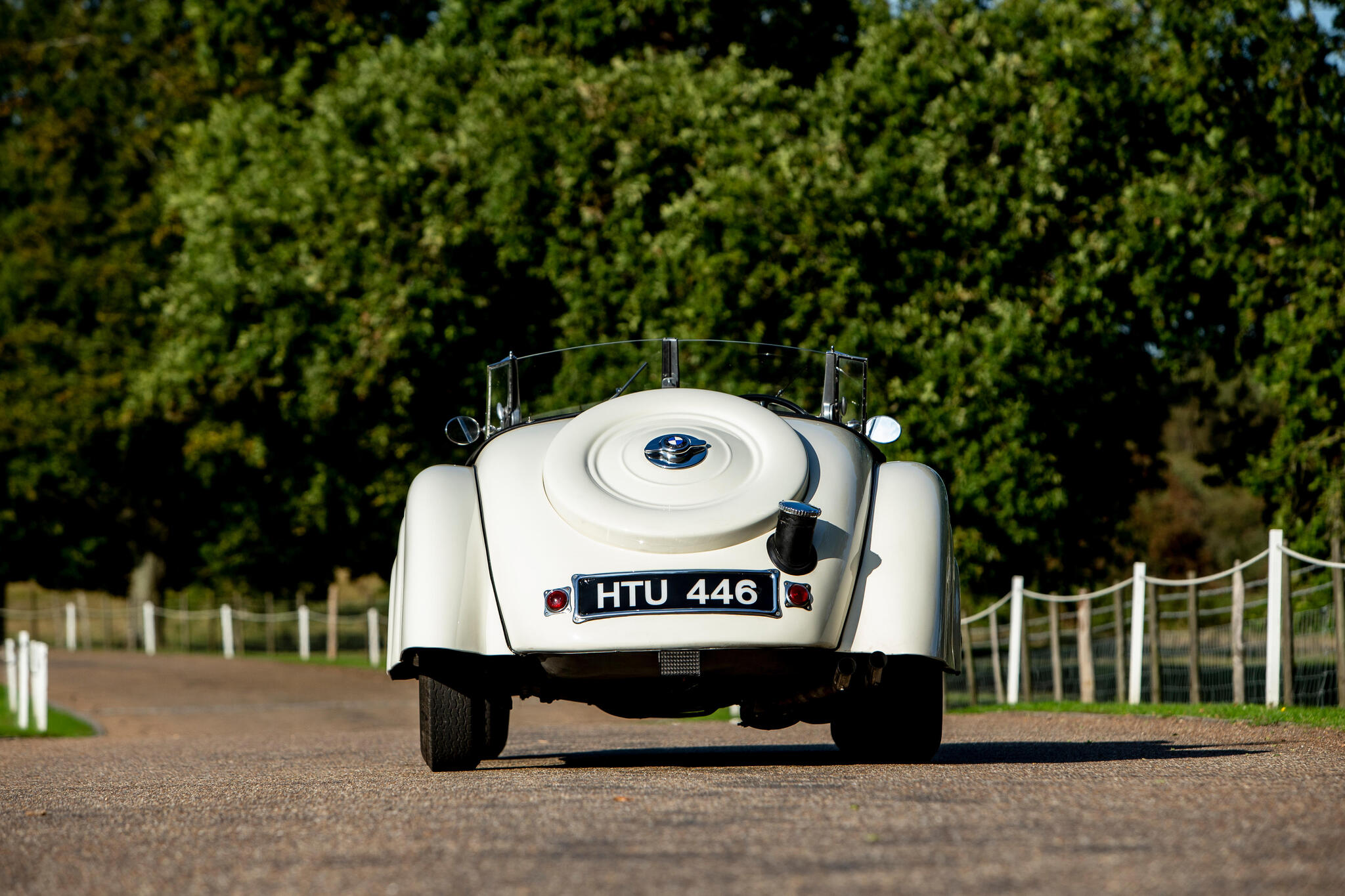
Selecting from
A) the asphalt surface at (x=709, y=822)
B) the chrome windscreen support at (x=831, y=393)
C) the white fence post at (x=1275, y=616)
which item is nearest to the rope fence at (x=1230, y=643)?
the white fence post at (x=1275, y=616)

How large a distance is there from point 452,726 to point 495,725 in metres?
0.29

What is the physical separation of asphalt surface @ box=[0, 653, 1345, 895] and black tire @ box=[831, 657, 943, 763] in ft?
0.46

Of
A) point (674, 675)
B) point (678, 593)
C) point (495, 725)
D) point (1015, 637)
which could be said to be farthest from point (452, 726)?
point (1015, 637)

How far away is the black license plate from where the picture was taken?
264 inches

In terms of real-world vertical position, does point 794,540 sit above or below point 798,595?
above

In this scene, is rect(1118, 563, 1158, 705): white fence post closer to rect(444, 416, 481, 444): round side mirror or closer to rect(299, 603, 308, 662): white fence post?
rect(444, 416, 481, 444): round side mirror

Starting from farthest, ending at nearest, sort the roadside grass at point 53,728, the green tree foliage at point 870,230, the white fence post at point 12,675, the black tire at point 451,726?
the white fence post at point 12,675 → the green tree foliage at point 870,230 → the roadside grass at point 53,728 → the black tire at point 451,726

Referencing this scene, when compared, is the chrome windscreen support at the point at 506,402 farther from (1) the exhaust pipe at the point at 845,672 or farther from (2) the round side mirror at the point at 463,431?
(1) the exhaust pipe at the point at 845,672

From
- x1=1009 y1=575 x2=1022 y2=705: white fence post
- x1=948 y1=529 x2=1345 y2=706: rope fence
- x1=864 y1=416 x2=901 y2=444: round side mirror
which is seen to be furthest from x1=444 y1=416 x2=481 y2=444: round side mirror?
x1=1009 y1=575 x2=1022 y2=705: white fence post

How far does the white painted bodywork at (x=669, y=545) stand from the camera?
22.1 feet

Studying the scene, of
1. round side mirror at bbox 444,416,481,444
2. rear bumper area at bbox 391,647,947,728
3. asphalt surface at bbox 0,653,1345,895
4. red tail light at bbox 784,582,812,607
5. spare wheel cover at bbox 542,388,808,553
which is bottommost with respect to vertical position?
asphalt surface at bbox 0,653,1345,895

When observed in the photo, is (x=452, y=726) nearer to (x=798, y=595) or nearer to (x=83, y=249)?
(x=798, y=595)

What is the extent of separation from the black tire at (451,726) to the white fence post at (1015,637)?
31.7 feet

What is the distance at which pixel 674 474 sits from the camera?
6969 millimetres
